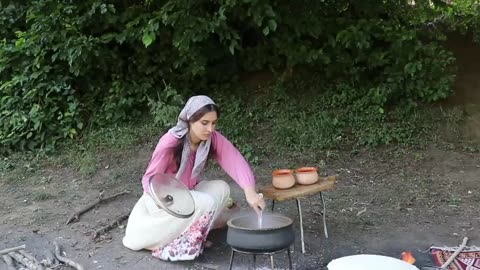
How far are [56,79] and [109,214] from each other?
107 inches

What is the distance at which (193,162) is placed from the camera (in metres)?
3.80

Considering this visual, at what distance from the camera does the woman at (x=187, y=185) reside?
11.9ft

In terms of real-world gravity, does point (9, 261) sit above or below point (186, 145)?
below

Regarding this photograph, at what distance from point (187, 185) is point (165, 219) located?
32cm

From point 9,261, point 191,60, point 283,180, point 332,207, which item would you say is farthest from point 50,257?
point 191,60

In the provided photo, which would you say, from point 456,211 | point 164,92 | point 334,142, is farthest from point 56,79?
point 456,211

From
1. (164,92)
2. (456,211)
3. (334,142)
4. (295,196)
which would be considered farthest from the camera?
(164,92)

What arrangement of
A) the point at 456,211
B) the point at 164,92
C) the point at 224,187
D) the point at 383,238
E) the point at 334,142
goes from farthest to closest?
the point at 164,92
the point at 334,142
the point at 456,211
the point at 383,238
the point at 224,187

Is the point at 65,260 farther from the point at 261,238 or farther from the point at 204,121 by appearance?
the point at 261,238

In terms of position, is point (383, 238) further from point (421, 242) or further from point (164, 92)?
point (164, 92)

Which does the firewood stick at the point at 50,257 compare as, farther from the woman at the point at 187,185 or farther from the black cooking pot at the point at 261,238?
the black cooking pot at the point at 261,238

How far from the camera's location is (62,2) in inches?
262

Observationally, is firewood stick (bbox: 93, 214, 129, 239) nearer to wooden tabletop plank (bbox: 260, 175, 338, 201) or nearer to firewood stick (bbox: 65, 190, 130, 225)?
firewood stick (bbox: 65, 190, 130, 225)

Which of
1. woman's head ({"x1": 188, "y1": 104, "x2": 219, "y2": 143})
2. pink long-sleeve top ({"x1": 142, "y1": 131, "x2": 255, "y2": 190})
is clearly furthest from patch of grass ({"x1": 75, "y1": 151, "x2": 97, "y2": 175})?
woman's head ({"x1": 188, "y1": 104, "x2": 219, "y2": 143})
